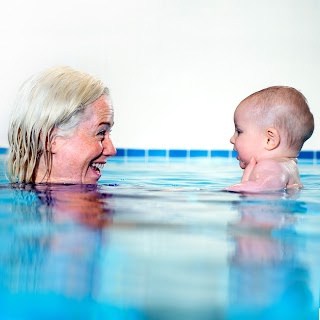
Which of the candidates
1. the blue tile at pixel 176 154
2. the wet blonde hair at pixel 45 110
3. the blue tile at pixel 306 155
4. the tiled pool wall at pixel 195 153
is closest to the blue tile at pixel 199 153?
the tiled pool wall at pixel 195 153

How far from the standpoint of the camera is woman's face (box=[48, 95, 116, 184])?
291 centimetres

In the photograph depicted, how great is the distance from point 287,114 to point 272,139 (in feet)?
0.46

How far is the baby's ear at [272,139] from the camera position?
10.4ft

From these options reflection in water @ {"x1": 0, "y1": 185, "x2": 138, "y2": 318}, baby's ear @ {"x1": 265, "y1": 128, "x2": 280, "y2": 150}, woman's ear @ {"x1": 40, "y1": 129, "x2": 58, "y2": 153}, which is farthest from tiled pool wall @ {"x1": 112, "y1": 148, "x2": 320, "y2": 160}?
reflection in water @ {"x1": 0, "y1": 185, "x2": 138, "y2": 318}

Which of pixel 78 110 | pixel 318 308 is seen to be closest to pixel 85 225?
pixel 318 308

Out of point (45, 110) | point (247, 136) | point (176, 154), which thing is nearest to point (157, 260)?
point (45, 110)

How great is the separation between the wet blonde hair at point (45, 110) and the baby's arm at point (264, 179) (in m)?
0.75

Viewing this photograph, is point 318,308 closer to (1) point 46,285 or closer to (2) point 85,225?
(1) point 46,285

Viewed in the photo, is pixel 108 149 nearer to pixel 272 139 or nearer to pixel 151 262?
pixel 272 139

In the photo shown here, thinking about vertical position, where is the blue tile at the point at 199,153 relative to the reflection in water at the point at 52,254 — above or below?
above

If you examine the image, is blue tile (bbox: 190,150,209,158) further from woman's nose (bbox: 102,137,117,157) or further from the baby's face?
woman's nose (bbox: 102,137,117,157)

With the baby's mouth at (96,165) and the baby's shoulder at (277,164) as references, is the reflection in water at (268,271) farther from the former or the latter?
the baby's mouth at (96,165)

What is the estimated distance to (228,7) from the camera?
365 inches

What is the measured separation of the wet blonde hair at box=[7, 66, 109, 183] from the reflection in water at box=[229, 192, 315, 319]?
1194 mm
